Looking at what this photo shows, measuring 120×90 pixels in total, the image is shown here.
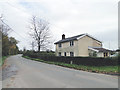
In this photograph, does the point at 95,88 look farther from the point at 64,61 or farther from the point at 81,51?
the point at 81,51

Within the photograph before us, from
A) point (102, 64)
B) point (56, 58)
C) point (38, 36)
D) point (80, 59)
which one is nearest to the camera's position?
point (102, 64)

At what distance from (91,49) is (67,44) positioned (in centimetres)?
620

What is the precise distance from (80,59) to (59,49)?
1553 centimetres

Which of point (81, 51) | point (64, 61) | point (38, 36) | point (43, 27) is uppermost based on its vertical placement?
point (43, 27)

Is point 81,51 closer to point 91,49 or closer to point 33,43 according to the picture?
point 91,49

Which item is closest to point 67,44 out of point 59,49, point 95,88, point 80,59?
point 59,49

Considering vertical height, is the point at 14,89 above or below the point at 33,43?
below

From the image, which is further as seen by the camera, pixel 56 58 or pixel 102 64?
pixel 56 58

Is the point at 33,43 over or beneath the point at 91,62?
over

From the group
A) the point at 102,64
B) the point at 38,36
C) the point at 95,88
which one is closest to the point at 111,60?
the point at 102,64

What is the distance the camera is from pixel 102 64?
→ 17016 mm

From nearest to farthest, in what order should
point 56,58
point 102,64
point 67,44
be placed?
point 102,64
point 56,58
point 67,44

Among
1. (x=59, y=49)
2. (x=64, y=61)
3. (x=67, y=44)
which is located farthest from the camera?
(x=59, y=49)

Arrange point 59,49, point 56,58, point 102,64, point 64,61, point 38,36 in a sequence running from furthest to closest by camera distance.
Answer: point 38,36 → point 59,49 → point 56,58 → point 64,61 → point 102,64
